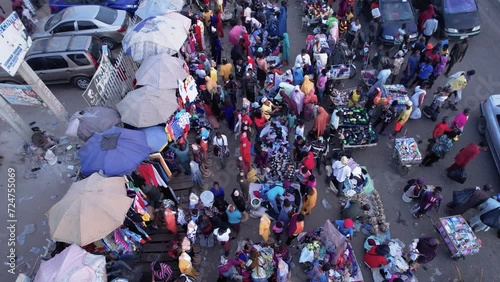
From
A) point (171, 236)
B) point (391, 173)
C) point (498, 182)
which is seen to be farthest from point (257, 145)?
point (498, 182)

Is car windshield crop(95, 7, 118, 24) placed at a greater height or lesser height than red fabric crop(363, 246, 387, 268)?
greater

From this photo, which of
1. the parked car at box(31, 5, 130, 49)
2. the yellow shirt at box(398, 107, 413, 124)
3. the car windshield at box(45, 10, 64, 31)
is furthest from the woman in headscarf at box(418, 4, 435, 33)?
the car windshield at box(45, 10, 64, 31)

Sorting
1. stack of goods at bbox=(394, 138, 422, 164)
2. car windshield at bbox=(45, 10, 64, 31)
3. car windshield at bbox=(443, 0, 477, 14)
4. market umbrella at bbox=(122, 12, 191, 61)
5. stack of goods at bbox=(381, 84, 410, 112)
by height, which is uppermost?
car windshield at bbox=(443, 0, 477, 14)

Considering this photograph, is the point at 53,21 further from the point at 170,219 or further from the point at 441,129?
the point at 441,129

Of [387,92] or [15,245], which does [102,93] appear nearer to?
[15,245]

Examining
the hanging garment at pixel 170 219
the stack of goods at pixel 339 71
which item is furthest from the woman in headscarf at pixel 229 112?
the stack of goods at pixel 339 71

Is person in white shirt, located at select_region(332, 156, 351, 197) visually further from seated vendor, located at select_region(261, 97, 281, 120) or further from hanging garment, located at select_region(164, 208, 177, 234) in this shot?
hanging garment, located at select_region(164, 208, 177, 234)
